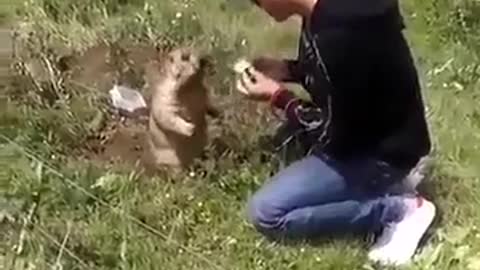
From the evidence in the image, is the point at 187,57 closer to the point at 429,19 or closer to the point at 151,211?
the point at 151,211

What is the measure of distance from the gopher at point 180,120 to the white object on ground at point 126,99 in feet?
0.20

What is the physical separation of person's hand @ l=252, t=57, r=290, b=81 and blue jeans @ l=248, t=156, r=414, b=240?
153 mm

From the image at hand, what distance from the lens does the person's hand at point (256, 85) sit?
240 cm

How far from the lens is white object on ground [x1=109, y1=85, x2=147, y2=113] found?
250 centimetres

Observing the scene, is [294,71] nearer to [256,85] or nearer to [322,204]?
[256,85]

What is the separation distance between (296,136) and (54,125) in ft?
1.41

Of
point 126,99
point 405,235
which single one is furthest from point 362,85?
point 126,99

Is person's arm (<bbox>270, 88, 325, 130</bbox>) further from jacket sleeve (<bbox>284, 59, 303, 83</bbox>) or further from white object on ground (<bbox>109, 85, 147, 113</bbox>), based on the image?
white object on ground (<bbox>109, 85, 147, 113</bbox>)

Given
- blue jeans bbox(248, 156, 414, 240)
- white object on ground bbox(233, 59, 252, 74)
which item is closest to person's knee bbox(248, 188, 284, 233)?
blue jeans bbox(248, 156, 414, 240)

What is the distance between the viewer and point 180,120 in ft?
7.88

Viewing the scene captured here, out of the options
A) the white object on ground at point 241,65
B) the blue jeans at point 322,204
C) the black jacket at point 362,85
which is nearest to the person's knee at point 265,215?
the blue jeans at point 322,204

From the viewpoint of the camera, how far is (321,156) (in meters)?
2.35

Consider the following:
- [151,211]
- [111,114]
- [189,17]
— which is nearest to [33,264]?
[151,211]

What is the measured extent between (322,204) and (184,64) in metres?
0.36
